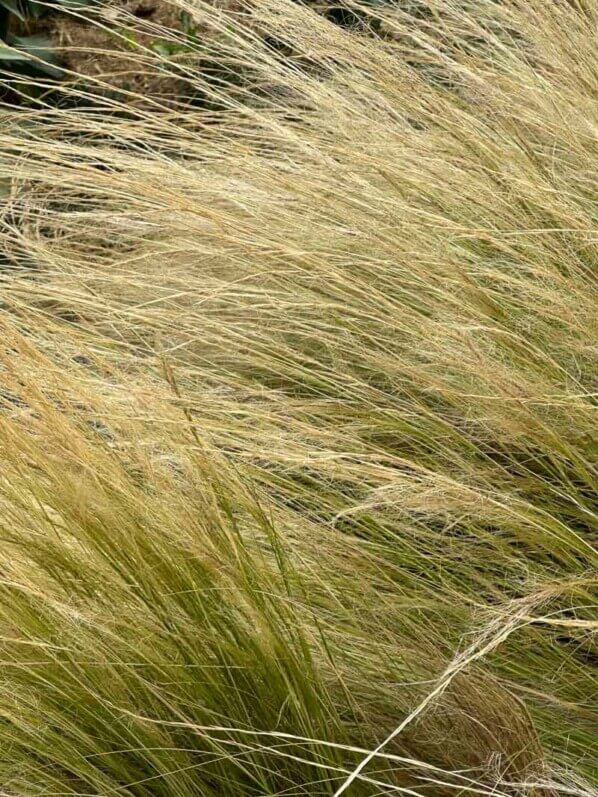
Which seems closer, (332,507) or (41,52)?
(332,507)

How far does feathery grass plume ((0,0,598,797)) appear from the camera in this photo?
127 centimetres

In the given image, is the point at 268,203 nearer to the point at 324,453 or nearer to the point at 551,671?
the point at 324,453

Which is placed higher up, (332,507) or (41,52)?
(332,507)

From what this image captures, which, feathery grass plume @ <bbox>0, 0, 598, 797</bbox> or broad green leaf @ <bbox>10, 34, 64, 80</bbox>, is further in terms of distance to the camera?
broad green leaf @ <bbox>10, 34, 64, 80</bbox>

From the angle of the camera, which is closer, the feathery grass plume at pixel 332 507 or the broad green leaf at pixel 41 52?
the feathery grass plume at pixel 332 507

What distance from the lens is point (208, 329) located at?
196 cm

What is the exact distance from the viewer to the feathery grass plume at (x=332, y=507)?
50.2 inches

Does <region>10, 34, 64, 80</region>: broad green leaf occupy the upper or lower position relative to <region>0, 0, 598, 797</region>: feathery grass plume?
lower

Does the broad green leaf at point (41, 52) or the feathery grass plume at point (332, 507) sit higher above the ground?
the feathery grass plume at point (332, 507)

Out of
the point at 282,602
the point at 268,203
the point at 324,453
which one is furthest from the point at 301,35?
the point at 282,602

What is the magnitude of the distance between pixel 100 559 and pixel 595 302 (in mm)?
803

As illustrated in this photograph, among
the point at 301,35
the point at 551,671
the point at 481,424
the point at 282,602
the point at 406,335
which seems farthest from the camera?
the point at 301,35

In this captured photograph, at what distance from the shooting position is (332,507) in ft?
5.19

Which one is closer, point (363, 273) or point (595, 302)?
point (595, 302)
